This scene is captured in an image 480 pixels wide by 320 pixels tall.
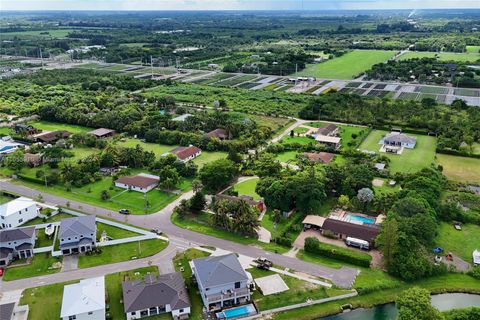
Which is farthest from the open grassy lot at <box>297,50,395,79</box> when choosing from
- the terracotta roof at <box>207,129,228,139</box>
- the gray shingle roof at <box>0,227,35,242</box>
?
the gray shingle roof at <box>0,227,35,242</box>

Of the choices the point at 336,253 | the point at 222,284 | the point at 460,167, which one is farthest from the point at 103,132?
the point at 460,167

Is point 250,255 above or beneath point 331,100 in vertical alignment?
beneath

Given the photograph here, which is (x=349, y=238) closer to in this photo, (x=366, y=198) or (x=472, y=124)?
(x=366, y=198)

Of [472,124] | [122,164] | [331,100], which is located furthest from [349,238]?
[331,100]

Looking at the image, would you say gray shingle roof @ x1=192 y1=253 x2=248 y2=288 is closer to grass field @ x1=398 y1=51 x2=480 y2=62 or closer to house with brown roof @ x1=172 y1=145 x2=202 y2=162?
house with brown roof @ x1=172 y1=145 x2=202 y2=162

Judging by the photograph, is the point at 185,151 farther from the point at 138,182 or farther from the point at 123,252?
the point at 123,252

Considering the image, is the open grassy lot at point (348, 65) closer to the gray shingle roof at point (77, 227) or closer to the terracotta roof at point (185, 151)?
the terracotta roof at point (185, 151)
